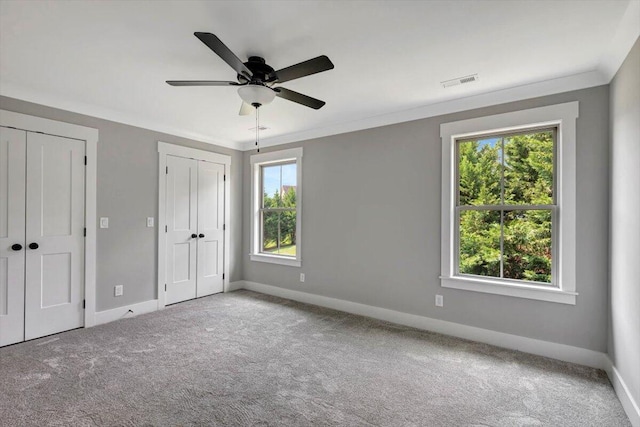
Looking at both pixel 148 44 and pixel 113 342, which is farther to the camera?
pixel 113 342

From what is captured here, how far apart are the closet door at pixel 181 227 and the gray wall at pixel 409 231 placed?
1.07 m

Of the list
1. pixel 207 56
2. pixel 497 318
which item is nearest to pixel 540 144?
pixel 497 318

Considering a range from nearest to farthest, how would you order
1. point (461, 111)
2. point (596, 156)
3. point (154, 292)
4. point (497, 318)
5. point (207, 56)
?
point (207, 56) < point (596, 156) < point (497, 318) < point (461, 111) < point (154, 292)

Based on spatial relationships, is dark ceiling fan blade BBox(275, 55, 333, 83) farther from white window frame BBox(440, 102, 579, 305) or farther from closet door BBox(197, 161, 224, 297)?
closet door BBox(197, 161, 224, 297)

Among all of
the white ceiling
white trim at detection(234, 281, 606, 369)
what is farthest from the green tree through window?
white trim at detection(234, 281, 606, 369)

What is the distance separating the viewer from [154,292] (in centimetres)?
413

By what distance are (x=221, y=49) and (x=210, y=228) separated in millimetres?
3447

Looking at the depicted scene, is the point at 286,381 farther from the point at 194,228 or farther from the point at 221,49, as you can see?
the point at 194,228

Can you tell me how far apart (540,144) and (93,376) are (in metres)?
4.34

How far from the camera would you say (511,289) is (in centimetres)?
297

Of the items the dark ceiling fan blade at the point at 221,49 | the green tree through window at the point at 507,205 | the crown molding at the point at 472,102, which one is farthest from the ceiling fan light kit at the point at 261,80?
the green tree through window at the point at 507,205

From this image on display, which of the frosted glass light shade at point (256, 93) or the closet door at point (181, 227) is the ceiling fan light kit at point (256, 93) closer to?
the frosted glass light shade at point (256, 93)

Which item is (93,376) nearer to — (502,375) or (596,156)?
(502,375)

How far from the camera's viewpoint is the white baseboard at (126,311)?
3605 mm
